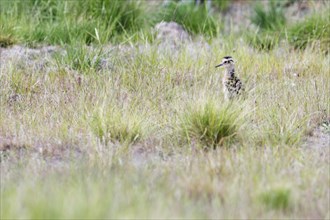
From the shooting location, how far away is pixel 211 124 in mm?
6492

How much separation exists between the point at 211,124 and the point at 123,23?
5728 millimetres

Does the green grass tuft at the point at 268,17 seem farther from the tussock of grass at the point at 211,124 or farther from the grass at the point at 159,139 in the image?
the tussock of grass at the point at 211,124

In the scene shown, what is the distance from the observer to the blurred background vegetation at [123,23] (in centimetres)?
1093

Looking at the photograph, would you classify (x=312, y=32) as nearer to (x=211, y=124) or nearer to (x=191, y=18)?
(x=191, y=18)

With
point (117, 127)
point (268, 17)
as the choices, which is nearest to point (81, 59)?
point (117, 127)

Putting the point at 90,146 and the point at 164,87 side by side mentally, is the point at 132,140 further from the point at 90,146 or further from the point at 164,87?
the point at 164,87

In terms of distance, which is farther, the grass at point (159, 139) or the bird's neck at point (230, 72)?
the bird's neck at point (230, 72)

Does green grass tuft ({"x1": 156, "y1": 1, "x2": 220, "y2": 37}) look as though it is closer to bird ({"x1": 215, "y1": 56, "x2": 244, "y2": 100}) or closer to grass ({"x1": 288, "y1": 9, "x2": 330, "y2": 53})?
grass ({"x1": 288, "y1": 9, "x2": 330, "y2": 53})

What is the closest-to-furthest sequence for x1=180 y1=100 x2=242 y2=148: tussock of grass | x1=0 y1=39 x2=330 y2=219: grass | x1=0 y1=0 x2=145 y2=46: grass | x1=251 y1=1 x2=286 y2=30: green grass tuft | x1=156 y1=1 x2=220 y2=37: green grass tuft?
x1=0 y1=39 x2=330 y2=219: grass, x1=180 y1=100 x2=242 y2=148: tussock of grass, x1=0 y1=0 x2=145 y2=46: grass, x1=156 y1=1 x2=220 y2=37: green grass tuft, x1=251 y1=1 x2=286 y2=30: green grass tuft

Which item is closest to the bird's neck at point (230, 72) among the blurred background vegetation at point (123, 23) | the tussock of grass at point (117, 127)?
the tussock of grass at point (117, 127)

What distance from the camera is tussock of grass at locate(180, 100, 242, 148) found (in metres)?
6.50

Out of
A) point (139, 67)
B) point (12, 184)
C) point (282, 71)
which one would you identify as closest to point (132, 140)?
point (12, 184)

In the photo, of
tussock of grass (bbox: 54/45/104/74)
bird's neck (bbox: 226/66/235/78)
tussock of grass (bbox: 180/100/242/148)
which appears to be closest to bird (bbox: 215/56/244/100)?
bird's neck (bbox: 226/66/235/78)

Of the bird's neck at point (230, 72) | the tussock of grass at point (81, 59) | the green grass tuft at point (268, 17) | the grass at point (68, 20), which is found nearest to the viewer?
the bird's neck at point (230, 72)
